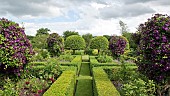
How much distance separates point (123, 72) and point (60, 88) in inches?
149

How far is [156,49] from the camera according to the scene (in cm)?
796

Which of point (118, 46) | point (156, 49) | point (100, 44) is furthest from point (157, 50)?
point (100, 44)

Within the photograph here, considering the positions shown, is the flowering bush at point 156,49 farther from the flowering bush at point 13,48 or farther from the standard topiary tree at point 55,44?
the standard topiary tree at point 55,44

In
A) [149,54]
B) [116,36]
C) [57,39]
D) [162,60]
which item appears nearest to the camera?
[162,60]

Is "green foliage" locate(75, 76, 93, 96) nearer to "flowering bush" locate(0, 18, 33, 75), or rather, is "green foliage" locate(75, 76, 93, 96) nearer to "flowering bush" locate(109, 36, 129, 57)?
"flowering bush" locate(0, 18, 33, 75)

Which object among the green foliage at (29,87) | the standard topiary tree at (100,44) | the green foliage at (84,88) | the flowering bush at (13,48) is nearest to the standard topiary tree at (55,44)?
the green foliage at (84,88)

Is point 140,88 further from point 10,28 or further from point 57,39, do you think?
point 57,39

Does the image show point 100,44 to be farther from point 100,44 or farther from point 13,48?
point 13,48

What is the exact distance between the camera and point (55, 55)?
23.8 metres

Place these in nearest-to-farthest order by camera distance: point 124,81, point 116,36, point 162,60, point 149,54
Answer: point 162,60 < point 149,54 < point 124,81 < point 116,36

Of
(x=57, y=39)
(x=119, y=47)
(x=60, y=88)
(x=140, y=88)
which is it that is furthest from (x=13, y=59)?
(x=119, y=47)

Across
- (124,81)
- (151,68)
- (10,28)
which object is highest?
(10,28)

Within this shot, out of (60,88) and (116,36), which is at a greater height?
(116,36)

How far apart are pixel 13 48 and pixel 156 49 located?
4.52 metres
